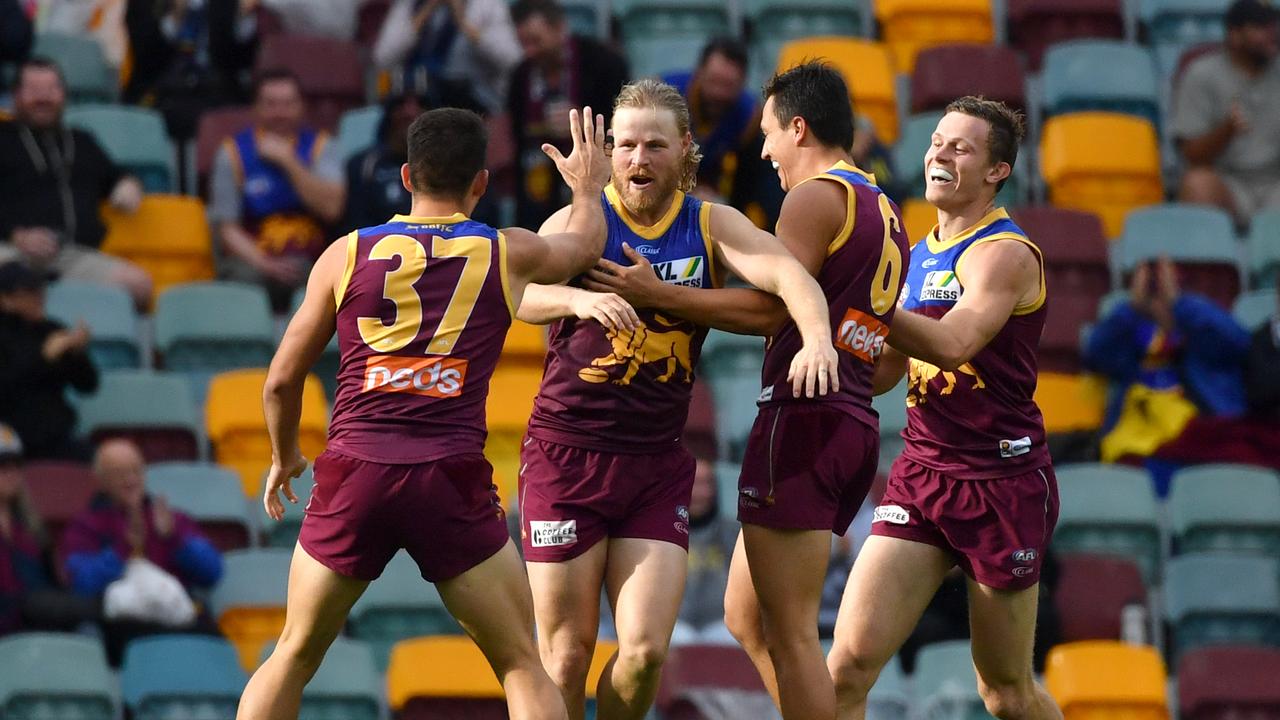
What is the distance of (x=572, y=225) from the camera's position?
6.52 meters

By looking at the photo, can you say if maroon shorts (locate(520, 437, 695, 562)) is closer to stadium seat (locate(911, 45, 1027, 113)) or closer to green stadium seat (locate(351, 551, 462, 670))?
green stadium seat (locate(351, 551, 462, 670))

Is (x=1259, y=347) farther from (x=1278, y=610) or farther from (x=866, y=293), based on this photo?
(x=866, y=293)

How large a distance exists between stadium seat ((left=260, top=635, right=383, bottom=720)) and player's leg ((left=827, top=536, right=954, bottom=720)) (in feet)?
11.2

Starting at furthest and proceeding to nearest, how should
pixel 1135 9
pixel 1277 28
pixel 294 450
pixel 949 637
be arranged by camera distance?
1. pixel 1135 9
2. pixel 1277 28
3. pixel 949 637
4. pixel 294 450

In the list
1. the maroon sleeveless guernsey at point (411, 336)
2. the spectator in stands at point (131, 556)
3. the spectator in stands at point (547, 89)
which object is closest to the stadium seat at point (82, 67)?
the spectator in stands at point (547, 89)

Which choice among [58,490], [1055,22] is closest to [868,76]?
[1055,22]

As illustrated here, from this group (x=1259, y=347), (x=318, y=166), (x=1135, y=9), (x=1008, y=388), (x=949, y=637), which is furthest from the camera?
(x=1135, y=9)

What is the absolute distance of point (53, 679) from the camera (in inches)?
375

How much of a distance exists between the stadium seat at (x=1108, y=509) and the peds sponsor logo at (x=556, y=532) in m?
4.92

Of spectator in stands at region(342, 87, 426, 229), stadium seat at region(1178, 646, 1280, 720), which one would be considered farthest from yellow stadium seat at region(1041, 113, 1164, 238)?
spectator in stands at region(342, 87, 426, 229)

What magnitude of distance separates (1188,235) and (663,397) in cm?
672

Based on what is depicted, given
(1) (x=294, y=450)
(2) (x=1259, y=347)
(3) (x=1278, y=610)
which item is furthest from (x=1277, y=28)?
(1) (x=294, y=450)

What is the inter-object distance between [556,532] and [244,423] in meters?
4.98

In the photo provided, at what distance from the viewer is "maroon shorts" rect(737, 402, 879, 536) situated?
6.68 meters
